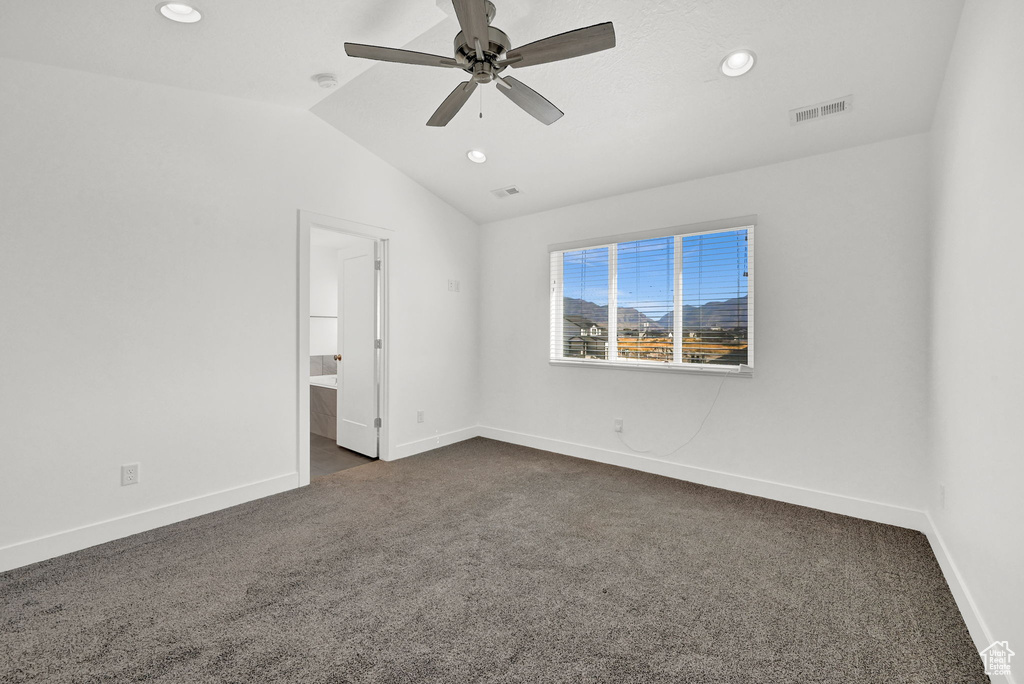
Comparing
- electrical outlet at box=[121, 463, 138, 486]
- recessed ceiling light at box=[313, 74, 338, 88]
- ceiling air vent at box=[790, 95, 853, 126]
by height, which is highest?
recessed ceiling light at box=[313, 74, 338, 88]

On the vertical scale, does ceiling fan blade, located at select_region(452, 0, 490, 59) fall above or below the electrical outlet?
above

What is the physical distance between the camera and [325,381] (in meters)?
5.58

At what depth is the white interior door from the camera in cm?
432

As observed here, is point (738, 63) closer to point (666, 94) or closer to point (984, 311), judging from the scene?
point (666, 94)

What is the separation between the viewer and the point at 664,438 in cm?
381

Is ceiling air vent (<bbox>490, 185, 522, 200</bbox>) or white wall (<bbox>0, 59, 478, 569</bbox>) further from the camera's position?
ceiling air vent (<bbox>490, 185, 522, 200</bbox>)

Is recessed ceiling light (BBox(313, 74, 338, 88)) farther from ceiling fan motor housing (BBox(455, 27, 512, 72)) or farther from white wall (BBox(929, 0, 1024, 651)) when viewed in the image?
white wall (BBox(929, 0, 1024, 651))

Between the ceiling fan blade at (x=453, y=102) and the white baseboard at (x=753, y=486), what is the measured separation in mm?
3057

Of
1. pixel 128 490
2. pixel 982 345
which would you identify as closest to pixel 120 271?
pixel 128 490

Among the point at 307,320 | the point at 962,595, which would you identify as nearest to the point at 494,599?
the point at 962,595

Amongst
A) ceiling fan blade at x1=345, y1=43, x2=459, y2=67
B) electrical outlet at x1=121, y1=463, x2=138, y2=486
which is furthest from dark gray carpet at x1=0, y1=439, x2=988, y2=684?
ceiling fan blade at x1=345, y1=43, x2=459, y2=67

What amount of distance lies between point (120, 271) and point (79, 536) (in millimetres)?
1502

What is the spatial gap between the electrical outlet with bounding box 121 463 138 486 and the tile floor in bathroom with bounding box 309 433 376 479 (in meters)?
1.24

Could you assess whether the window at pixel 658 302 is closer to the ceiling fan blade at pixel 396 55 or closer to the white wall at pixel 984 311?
the white wall at pixel 984 311
